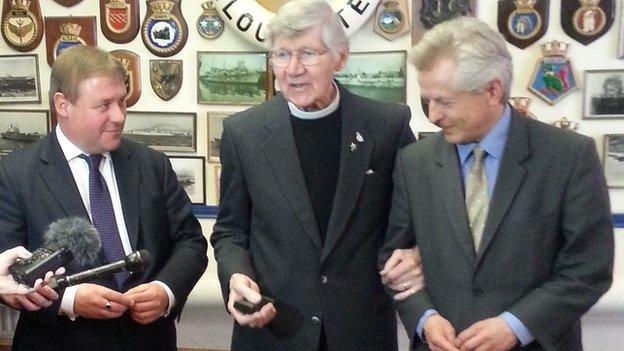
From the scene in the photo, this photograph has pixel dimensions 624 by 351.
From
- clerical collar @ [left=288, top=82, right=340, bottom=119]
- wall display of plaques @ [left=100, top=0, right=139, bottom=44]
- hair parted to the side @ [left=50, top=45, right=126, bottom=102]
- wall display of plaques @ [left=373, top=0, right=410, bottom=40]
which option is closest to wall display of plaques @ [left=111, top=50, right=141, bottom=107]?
wall display of plaques @ [left=100, top=0, right=139, bottom=44]

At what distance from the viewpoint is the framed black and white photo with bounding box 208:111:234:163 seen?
3.17 metres

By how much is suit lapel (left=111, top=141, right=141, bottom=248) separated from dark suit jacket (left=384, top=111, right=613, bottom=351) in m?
0.86

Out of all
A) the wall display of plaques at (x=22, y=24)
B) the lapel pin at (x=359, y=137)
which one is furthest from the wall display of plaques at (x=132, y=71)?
the lapel pin at (x=359, y=137)

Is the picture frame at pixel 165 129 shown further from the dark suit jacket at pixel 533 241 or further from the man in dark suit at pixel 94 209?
the dark suit jacket at pixel 533 241

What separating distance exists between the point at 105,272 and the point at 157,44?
5.88 feet

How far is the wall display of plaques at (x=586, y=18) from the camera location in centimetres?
279

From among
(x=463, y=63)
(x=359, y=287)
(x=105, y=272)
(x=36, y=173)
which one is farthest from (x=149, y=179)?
(x=463, y=63)

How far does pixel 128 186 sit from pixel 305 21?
2.39ft

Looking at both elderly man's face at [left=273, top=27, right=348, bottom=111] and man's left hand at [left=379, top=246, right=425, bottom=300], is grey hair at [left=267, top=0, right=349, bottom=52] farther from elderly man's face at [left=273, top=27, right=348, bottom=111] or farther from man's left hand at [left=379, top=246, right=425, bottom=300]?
man's left hand at [left=379, top=246, right=425, bottom=300]

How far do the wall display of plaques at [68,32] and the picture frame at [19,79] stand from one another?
0.41ft

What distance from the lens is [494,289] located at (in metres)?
1.59

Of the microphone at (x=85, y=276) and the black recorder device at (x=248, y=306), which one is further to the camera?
the black recorder device at (x=248, y=306)

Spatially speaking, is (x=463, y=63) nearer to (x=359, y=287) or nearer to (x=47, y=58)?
(x=359, y=287)

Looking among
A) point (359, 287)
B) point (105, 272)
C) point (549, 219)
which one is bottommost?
point (359, 287)
